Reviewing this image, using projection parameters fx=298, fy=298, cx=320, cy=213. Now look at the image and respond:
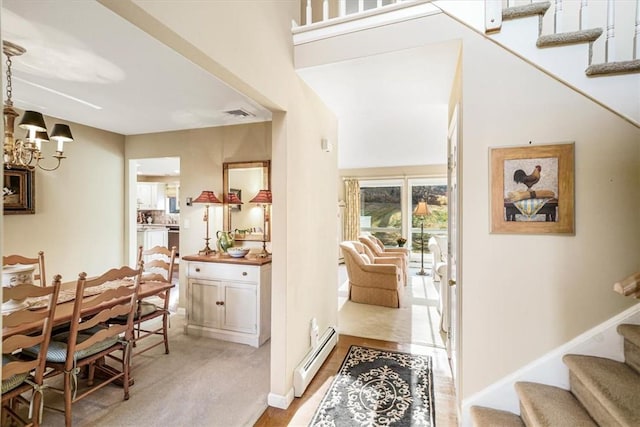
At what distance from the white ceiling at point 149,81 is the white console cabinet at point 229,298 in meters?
1.66

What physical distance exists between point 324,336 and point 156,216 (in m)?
6.48

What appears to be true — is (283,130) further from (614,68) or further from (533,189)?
(614,68)

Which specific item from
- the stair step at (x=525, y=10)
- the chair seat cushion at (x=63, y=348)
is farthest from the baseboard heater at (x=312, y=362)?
the stair step at (x=525, y=10)

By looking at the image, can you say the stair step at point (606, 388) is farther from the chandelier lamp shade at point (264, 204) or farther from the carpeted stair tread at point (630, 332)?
the chandelier lamp shade at point (264, 204)

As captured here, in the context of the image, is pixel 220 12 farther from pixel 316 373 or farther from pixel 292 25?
pixel 316 373

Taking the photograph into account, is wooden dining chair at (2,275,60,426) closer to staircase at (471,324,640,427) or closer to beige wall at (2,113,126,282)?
beige wall at (2,113,126,282)

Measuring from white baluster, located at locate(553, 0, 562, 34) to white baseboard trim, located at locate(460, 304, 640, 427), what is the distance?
5.33ft

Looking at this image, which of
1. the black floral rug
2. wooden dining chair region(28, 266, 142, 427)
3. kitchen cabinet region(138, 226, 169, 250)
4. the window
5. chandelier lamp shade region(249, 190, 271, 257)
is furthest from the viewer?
the window

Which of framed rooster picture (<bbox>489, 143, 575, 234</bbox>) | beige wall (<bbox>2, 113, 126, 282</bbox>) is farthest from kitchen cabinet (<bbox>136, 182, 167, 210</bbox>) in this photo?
framed rooster picture (<bbox>489, 143, 575, 234</bbox>)

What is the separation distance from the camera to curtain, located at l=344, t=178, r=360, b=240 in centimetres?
782

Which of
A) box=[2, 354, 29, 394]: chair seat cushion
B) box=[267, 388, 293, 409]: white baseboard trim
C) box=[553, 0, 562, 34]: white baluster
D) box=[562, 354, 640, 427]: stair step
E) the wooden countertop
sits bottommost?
box=[267, 388, 293, 409]: white baseboard trim

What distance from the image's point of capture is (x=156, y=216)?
302 inches

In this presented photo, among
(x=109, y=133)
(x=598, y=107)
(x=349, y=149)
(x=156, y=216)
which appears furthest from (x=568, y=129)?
(x=156, y=216)

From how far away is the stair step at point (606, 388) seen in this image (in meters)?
1.27
